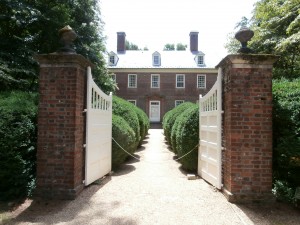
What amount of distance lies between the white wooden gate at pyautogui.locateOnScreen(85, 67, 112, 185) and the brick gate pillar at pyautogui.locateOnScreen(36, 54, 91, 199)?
1.38 ft

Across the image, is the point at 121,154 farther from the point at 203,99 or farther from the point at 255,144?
the point at 255,144

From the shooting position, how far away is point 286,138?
438 cm

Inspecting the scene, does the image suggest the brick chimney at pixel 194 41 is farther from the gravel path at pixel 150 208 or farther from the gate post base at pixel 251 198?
the gate post base at pixel 251 198

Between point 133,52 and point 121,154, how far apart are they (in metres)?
26.7

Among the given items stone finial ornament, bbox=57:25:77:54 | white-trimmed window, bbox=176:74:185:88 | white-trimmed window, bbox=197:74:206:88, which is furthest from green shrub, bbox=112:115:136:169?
white-trimmed window, bbox=197:74:206:88

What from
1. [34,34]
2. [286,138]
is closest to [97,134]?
[286,138]

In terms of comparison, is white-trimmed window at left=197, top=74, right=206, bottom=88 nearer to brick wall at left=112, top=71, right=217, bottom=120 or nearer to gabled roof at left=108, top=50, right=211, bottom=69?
brick wall at left=112, top=71, right=217, bottom=120

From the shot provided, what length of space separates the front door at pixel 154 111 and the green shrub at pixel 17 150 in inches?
993

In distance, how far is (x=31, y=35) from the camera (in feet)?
37.1

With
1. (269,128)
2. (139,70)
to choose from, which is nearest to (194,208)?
(269,128)

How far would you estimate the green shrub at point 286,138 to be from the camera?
4.30 metres

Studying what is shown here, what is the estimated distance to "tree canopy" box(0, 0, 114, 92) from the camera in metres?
9.16

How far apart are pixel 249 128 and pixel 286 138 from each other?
1.90ft

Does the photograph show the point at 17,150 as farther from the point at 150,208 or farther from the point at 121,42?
the point at 121,42
